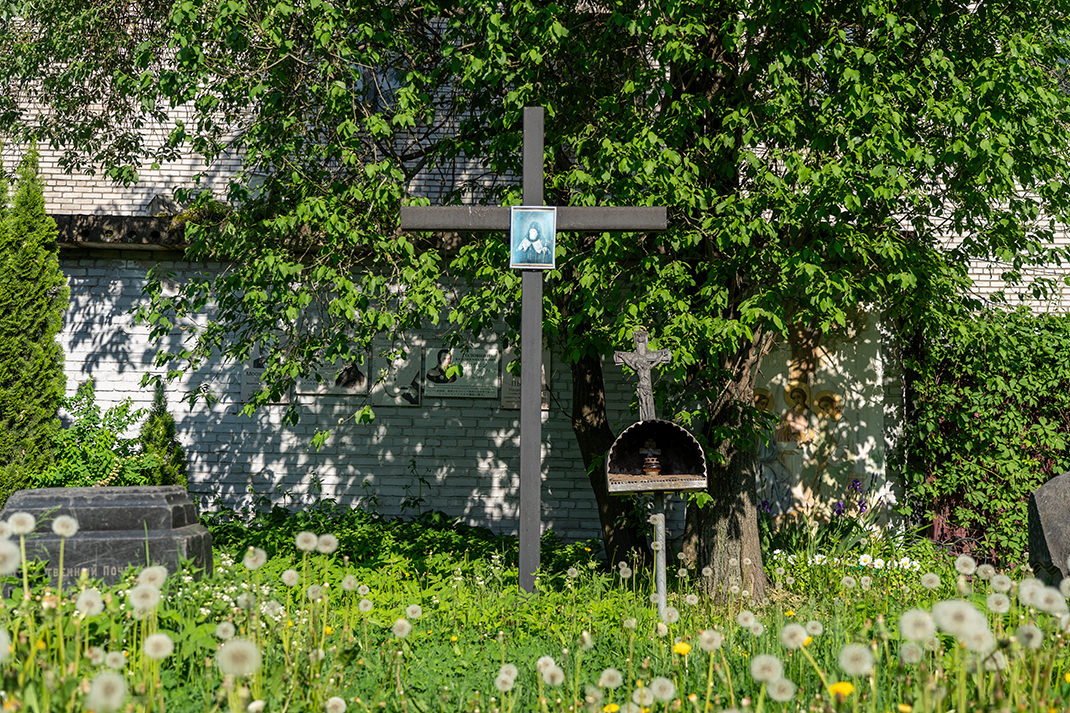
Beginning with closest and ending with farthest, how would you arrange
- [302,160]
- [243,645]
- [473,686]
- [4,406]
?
1. [243,645]
2. [473,686]
3. [302,160]
4. [4,406]

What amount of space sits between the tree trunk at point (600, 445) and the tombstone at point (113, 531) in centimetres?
308

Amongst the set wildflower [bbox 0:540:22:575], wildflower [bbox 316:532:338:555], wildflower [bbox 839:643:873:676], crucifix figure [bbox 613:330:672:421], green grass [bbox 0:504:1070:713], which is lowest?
green grass [bbox 0:504:1070:713]

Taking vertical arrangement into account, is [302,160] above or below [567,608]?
above

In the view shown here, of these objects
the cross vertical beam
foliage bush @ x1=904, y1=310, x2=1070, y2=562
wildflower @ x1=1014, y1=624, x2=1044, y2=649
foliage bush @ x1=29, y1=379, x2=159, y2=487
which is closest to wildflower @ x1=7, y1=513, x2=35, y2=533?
the cross vertical beam

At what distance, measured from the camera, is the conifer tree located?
22.5 ft

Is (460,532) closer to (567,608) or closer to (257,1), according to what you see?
(567,608)

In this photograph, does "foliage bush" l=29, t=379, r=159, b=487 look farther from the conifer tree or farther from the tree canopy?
the tree canopy

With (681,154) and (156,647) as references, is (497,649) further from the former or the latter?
(681,154)

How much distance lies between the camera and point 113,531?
428 cm

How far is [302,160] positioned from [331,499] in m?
3.23

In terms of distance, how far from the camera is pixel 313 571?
5.63 meters

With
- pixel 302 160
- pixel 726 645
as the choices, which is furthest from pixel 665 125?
pixel 726 645

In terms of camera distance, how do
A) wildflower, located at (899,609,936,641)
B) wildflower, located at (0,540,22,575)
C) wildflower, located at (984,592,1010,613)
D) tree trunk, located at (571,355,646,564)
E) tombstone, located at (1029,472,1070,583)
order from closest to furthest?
wildflower, located at (899,609,936,641), wildflower, located at (0,540,22,575), wildflower, located at (984,592,1010,613), tombstone, located at (1029,472,1070,583), tree trunk, located at (571,355,646,564)

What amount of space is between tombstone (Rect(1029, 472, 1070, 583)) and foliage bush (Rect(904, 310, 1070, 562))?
2485 millimetres
